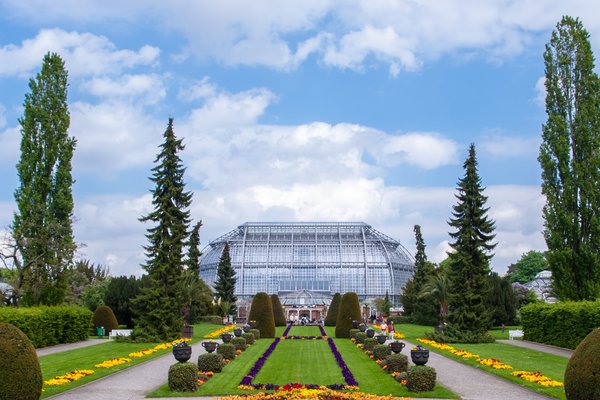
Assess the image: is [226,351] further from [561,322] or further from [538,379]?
[561,322]

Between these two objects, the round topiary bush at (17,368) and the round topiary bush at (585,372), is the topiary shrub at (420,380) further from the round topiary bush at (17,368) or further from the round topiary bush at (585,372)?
the round topiary bush at (17,368)

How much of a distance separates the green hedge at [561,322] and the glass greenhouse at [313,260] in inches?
2162

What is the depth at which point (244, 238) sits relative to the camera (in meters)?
99.1

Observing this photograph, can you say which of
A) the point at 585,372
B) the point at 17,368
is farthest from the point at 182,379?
the point at 585,372

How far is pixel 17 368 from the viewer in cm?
1235

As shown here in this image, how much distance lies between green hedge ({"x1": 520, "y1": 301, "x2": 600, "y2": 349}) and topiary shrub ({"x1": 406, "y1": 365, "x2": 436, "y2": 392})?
15345mm

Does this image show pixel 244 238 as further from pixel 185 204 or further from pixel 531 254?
pixel 185 204

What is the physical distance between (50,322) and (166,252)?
7.58 meters

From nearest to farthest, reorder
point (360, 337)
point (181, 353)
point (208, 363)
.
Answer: point (181, 353) → point (208, 363) → point (360, 337)

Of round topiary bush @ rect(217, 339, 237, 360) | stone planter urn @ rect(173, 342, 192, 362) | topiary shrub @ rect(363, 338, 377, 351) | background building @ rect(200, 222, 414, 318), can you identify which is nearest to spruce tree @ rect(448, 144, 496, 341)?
topiary shrub @ rect(363, 338, 377, 351)

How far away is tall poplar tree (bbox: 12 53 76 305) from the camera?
123 feet

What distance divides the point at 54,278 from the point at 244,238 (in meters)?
61.2

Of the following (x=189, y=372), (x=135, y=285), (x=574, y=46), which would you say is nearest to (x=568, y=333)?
(x=574, y=46)

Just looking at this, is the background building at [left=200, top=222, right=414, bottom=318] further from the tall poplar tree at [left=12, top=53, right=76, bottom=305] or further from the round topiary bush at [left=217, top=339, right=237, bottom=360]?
the round topiary bush at [left=217, top=339, right=237, bottom=360]
